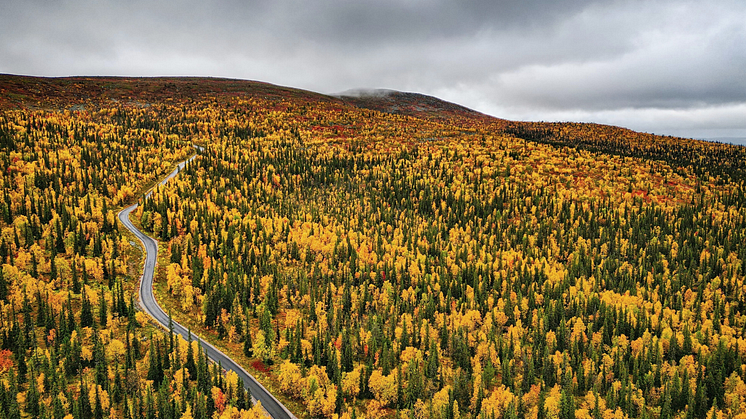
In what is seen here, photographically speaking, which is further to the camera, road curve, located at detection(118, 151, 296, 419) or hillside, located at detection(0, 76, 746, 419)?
hillside, located at detection(0, 76, 746, 419)

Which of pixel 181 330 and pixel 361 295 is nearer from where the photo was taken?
pixel 181 330

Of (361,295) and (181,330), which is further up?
(361,295)

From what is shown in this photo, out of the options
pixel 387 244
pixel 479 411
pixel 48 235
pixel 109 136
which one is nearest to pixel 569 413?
pixel 479 411

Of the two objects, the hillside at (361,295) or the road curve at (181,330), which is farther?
the hillside at (361,295)
